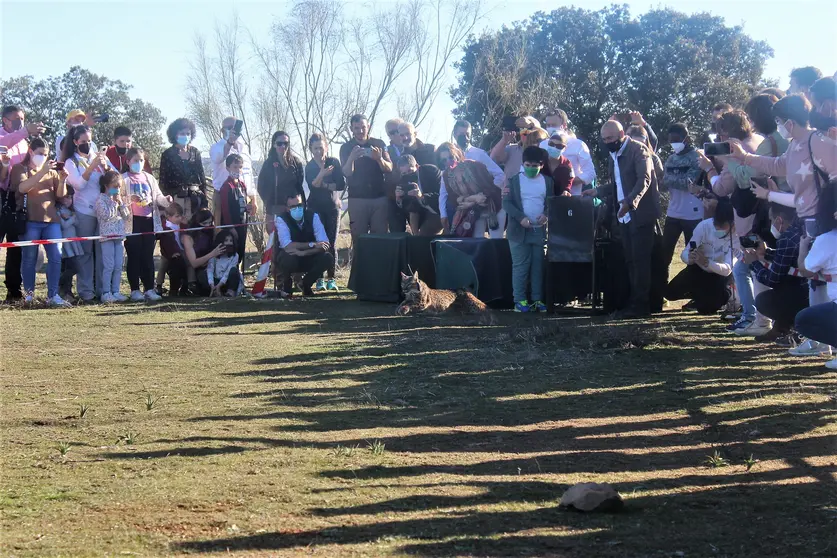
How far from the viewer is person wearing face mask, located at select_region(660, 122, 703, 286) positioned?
12477mm

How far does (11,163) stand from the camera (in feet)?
42.7

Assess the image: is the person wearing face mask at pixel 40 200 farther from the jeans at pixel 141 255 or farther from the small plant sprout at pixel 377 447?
the small plant sprout at pixel 377 447

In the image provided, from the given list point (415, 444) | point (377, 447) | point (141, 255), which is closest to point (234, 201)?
point (141, 255)

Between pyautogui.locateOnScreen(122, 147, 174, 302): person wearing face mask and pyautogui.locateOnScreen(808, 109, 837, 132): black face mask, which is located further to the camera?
pyautogui.locateOnScreen(122, 147, 174, 302): person wearing face mask

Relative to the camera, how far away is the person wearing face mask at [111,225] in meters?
13.5

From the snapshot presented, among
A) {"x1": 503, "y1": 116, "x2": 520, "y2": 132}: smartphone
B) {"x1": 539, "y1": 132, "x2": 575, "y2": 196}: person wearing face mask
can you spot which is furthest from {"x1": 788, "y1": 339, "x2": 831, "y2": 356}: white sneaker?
{"x1": 503, "y1": 116, "x2": 520, "y2": 132}: smartphone

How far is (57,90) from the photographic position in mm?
40406

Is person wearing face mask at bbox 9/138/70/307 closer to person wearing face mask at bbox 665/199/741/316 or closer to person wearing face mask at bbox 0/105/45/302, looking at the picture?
person wearing face mask at bbox 0/105/45/302

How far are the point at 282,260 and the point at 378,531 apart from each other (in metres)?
10.3

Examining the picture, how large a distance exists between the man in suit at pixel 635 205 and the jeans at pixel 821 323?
4304 millimetres

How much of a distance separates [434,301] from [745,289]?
11.7 ft

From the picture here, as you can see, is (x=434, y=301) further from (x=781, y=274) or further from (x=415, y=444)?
(x=415, y=444)

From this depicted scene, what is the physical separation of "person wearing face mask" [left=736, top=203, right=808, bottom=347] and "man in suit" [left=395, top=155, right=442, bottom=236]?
608 centimetres

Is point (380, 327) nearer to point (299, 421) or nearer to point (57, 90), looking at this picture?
point (299, 421)
